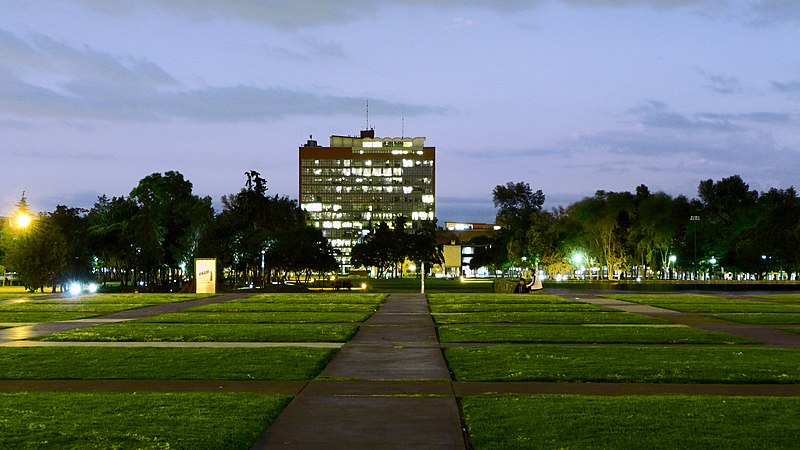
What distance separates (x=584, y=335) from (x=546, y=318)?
24.9 ft

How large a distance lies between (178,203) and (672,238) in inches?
2580

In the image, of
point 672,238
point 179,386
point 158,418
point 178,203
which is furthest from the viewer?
point 672,238

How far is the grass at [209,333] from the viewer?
77.3 feet

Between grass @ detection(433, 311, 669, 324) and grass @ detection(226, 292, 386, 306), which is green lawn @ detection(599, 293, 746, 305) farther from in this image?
grass @ detection(226, 292, 386, 306)

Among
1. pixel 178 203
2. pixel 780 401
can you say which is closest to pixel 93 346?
pixel 780 401

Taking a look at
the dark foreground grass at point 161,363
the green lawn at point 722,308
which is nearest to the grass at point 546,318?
the green lawn at point 722,308

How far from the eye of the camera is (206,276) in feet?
207

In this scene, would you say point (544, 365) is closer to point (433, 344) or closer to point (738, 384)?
point (738, 384)

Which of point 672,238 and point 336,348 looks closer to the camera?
point 336,348

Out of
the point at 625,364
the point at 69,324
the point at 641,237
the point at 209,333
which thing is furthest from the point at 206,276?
the point at 641,237

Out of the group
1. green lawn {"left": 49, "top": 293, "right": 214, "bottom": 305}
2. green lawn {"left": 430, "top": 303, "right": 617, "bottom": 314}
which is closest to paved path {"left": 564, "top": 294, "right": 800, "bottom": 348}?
green lawn {"left": 430, "top": 303, "right": 617, "bottom": 314}

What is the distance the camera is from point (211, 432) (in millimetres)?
10828

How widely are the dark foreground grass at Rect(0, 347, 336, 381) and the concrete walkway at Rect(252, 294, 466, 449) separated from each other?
0.85m

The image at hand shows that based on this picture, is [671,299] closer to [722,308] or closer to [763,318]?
[722,308]
